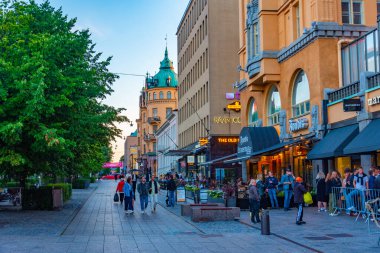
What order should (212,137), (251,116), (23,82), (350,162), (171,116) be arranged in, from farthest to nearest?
(171,116)
(212,137)
(251,116)
(350,162)
(23,82)

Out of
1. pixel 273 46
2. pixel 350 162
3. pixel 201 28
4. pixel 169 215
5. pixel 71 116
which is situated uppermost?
pixel 201 28

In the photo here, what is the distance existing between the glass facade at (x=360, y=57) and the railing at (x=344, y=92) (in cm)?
77

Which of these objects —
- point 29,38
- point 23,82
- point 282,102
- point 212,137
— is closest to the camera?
point 23,82

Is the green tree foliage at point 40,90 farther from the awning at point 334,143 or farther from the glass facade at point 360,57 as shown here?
the glass facade at point 360,57

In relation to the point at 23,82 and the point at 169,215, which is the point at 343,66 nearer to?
the point at 169,215

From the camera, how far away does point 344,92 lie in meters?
26.2

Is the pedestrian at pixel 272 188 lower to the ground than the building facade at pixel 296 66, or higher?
lower

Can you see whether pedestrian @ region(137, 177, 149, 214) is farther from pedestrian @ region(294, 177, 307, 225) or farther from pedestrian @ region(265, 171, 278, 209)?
pedestrian @ region(294, 177, 307, 225)

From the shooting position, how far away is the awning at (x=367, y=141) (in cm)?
2114

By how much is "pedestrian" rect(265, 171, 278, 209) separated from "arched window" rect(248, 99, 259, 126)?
45.7 feet

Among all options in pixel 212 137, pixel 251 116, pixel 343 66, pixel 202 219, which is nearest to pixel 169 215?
pixel 202 219

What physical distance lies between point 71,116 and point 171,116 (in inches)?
2400

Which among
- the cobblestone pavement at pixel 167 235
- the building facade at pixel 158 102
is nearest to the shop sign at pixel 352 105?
the cobblestone pavement at pixel 167 235

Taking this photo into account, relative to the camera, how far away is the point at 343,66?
2802 centimetres
